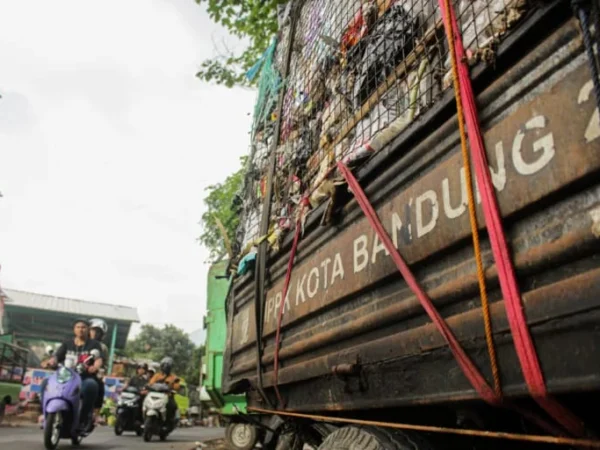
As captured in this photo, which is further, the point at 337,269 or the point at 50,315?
the point at 50,315

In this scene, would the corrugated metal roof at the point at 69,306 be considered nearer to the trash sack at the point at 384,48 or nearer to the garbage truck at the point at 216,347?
the garbage truck at the point at 216,347

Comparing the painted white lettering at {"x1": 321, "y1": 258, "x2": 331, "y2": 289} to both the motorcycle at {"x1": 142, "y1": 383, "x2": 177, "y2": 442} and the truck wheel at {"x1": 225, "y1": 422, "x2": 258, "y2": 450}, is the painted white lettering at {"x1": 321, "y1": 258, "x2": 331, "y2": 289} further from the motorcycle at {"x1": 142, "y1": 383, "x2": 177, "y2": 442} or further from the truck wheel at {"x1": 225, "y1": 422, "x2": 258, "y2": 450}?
the motorcycle at {"x1": 142, "y1": 383, "x2": 177, "y2": 442}

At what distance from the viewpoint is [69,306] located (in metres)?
20.0

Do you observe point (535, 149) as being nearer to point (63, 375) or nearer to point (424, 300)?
point (424, 300)

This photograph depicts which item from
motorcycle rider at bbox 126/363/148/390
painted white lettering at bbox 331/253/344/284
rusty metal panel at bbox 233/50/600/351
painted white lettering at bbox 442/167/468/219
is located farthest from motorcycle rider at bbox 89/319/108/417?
painted white lettering at bbox 442/167/468/219

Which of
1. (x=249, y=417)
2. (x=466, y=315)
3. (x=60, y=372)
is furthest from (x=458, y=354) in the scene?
(x=60, y=372)

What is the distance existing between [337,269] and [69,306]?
2067cm

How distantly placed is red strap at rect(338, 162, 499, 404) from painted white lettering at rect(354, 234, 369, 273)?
121mm

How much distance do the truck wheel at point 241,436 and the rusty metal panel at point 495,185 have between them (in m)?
2.71

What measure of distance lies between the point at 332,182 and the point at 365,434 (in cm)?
93

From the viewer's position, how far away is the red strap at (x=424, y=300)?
1138 millimetres

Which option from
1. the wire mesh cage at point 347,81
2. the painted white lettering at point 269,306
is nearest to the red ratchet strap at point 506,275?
the wire mesh cage at point 347,81

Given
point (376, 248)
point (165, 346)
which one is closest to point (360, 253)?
point (376, 248)

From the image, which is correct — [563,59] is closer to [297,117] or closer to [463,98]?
[463,98]
